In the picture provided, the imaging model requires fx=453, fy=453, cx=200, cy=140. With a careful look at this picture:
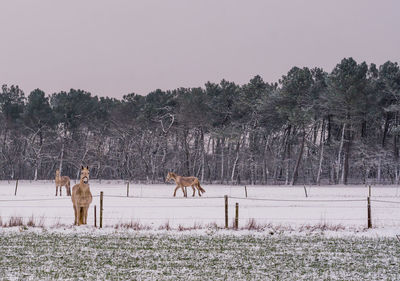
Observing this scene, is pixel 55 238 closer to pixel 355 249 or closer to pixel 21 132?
pixel 355 249

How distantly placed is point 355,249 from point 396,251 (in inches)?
40.7

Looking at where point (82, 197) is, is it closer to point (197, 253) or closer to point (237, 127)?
point (197, 253)

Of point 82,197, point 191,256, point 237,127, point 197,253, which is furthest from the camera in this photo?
point 237,127

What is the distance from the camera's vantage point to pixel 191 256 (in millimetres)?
11312

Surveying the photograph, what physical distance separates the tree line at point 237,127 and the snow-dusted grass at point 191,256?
131ft

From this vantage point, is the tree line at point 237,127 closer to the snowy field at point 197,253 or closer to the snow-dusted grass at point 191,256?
the snowy field at point 197,253

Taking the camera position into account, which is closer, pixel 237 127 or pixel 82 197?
pixel 82 197

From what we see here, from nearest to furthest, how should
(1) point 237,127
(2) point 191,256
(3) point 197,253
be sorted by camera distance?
(2) point 191,256 → (3) point 197,253 → (1) point 237,127

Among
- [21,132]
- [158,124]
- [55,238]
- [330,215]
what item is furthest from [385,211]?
[21,132]

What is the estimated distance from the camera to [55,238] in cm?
1372

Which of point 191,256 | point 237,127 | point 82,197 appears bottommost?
point 191,256

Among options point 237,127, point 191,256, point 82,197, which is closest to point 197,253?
point 191,256

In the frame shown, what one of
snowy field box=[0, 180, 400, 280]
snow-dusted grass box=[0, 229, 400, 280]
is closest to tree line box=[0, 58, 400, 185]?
snowy field box=[0, 180, 400, 280]

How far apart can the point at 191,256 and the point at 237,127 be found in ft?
167
